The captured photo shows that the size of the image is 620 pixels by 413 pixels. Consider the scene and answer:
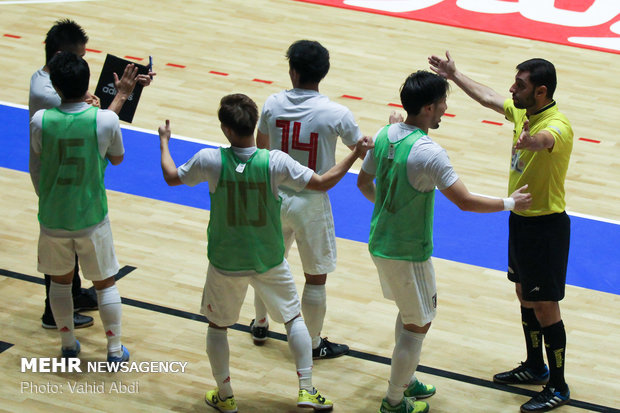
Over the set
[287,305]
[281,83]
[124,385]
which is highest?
[281,83]

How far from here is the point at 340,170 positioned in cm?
477

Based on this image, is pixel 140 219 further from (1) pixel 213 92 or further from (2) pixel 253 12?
(2) pixel 253 12

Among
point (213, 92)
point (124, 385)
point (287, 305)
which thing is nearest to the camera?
point (287, 305)

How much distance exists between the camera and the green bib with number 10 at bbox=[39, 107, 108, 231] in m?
5.11

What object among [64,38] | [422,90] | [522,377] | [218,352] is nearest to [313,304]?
[218,352]

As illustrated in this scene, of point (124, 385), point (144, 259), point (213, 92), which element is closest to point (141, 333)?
point (124, 385)

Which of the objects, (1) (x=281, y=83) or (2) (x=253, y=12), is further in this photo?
(2) (x=253, y=12)

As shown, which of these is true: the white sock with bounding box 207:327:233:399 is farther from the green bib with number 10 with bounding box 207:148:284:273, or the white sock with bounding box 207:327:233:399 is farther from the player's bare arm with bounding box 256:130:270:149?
the player's bare arm with bounding box 256:130:270:149

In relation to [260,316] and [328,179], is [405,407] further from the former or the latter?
[328,179]

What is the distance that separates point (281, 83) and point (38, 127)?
18.8 feet

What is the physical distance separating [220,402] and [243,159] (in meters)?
1.39

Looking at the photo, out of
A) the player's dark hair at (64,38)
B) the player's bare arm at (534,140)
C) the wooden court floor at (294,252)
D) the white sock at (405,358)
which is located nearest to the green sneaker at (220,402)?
the wooden court floor at (294,252)

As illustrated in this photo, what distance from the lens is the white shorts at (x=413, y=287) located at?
16.0 feet

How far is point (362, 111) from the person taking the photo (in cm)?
1001
